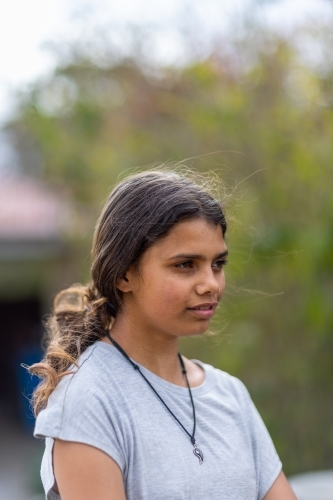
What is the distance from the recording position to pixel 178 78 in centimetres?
519

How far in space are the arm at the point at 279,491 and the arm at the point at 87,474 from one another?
51 cm

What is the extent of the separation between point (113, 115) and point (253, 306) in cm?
233

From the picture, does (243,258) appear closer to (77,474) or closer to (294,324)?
(294,324)

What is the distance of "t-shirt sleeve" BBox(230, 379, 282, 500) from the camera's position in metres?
1.85

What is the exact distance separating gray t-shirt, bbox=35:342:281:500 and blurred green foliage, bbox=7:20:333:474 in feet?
6.23

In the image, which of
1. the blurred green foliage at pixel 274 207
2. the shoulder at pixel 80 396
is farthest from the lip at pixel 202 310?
the blurred green foliage at pixel 274 207

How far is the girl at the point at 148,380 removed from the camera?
1.53 meters

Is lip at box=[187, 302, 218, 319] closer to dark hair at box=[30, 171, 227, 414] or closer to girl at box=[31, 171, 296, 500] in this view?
girl at box=[31, 171, 296, 500]

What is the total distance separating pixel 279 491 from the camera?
187 centimetres

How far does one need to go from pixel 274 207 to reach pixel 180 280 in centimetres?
279

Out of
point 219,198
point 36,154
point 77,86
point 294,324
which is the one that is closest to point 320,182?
point 294,324

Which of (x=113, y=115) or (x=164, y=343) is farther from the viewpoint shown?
(x=113, y=115)

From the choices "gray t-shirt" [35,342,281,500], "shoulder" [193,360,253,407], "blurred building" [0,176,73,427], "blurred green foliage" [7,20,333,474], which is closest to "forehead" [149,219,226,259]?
"gray t-shirt" [35,342,281,500]

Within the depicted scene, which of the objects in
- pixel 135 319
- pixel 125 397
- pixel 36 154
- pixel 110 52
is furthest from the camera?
pixel 36 154
